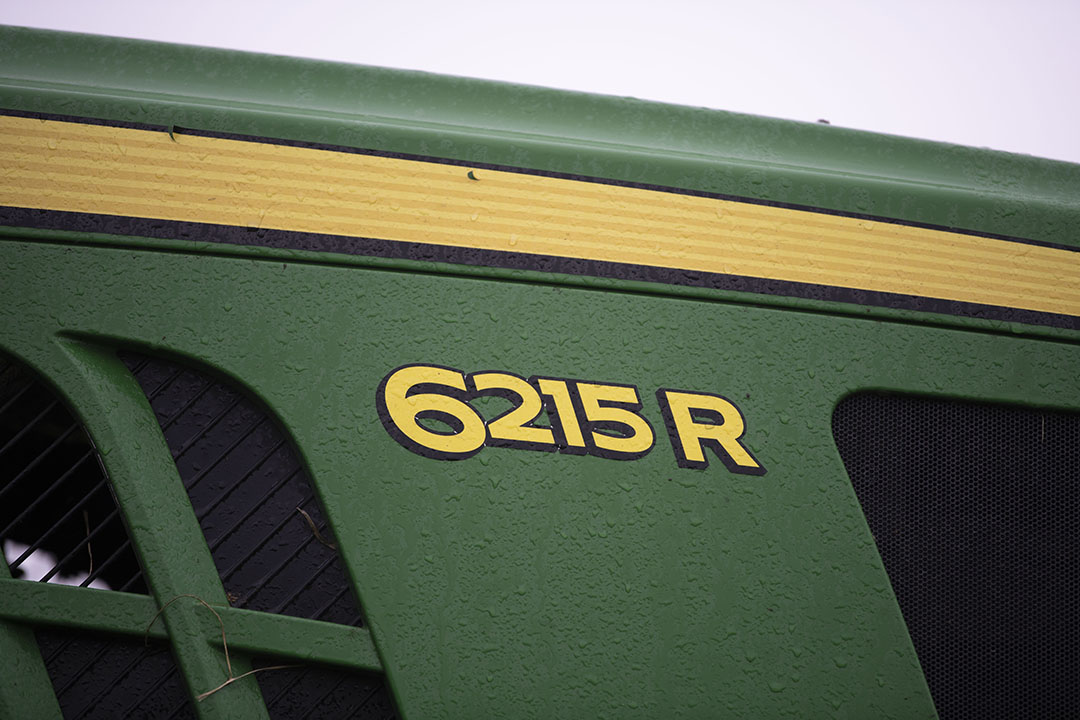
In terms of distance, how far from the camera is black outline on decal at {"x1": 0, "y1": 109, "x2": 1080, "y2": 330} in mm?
1288

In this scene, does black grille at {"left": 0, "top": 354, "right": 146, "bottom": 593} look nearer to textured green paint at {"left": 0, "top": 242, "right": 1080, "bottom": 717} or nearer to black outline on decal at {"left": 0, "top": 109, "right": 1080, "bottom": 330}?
textured green paint at {"left": 0, "top": 242, "right": 1080, "bottom": 717}

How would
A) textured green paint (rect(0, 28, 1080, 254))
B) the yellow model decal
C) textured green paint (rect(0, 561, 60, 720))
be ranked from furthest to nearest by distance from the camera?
1. textured green paint (rect(0, 28, 1080, 254))
2. the yellow model decal
3. textured green paint (rect(0, 561, 60, 720))

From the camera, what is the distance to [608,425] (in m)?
1.30

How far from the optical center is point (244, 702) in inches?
46.8

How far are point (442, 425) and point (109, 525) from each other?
63 centimetres

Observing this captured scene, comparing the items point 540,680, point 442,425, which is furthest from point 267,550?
point 540,680

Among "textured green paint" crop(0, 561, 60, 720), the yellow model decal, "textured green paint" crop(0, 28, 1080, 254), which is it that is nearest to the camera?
"textured green paint" crop(0, 561, 60, 720)

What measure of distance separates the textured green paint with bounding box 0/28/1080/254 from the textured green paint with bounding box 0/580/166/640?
2.90 feet

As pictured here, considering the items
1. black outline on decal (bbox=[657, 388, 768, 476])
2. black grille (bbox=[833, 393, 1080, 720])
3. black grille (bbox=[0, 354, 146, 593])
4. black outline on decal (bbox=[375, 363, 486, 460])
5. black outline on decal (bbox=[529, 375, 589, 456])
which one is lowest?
black grille (bbox=[833, 393, 1080, 720])

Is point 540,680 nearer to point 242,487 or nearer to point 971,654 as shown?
point 242,487

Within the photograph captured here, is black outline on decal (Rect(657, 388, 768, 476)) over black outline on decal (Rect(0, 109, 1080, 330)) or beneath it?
beneath

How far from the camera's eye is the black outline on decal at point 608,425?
1.29 meters

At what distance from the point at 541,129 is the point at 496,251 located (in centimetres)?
34

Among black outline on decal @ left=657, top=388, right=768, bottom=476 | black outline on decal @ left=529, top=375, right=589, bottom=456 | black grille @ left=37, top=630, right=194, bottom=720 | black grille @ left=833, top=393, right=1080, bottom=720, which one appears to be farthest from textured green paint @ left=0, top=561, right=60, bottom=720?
black grille @ left=833, top=393, right=1080, bottom=720
